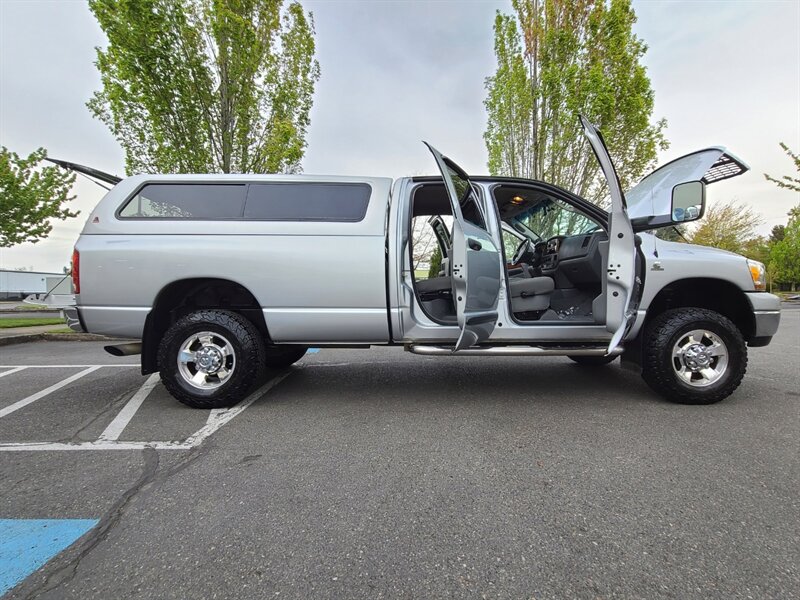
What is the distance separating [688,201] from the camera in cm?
294

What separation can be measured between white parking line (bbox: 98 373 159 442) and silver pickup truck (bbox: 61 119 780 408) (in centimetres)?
40

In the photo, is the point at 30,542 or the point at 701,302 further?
the point at 701,302

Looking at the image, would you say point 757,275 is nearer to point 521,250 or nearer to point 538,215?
point 538,215

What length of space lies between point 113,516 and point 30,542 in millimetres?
289

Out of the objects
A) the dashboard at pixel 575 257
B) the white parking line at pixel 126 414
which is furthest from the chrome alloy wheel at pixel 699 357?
the white parking line at pixel 126 414

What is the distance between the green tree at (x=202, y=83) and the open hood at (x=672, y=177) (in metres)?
8.40

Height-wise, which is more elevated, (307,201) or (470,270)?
(307,201)

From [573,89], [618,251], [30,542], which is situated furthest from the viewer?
[573,89]

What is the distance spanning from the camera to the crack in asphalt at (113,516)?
1433 mm

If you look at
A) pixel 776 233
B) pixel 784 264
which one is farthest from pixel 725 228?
pixel 776 233

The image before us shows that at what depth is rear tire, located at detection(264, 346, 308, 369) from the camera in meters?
4.27

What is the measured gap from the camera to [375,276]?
3.37m

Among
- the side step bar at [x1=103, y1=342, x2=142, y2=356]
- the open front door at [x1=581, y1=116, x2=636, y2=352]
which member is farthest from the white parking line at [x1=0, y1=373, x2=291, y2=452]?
the open front door at [x1=581, y1=116, x2=636, y2=352]

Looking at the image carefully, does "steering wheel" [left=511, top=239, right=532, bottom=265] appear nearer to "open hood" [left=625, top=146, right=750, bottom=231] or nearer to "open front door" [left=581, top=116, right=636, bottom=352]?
"open hood" [left=625, top=146, right=750, bottom=231]
